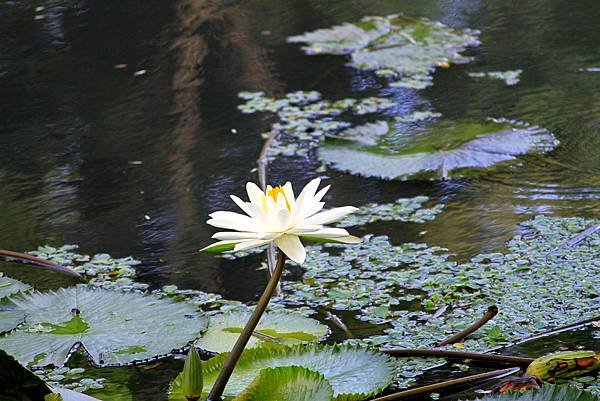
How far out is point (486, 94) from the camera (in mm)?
2900

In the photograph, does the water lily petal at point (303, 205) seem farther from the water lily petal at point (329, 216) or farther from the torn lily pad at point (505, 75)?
the torn lily pad at point (505, 75)

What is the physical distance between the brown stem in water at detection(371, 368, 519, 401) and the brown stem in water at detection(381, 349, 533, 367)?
0.05 feet

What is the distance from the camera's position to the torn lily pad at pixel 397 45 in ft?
10.5

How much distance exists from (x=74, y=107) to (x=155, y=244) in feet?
3.87

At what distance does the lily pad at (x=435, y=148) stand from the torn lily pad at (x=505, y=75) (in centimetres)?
47

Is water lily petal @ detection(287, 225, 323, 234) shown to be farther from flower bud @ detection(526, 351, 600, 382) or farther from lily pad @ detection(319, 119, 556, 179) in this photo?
lily pad @ detection(319, 119, 556, 179)

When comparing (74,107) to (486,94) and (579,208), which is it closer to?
(486,94)

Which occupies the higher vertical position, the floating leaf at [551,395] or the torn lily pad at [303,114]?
the floating leaf at [551,395]

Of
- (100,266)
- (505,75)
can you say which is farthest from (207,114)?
(100,266)

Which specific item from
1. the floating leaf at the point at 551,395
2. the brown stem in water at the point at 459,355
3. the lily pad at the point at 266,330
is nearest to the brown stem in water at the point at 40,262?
the lily pad at the point at 266,330

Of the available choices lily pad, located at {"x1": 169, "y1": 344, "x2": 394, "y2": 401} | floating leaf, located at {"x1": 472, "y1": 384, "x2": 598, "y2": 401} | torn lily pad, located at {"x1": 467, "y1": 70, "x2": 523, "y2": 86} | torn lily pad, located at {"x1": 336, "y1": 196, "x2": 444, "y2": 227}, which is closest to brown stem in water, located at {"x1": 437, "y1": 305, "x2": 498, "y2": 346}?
lily pad, located at {"x1": 169, "y1": 344, "x2": 394, "y2": 401}

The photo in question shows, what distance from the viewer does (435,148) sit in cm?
240

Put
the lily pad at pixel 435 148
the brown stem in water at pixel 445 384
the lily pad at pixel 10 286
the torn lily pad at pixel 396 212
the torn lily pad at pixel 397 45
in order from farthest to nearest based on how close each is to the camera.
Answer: the torn lily pad at pixel 397 45
the lily pad at pixel 435 148
the torn lily pad at pixel 396 212
the lily pad at pixel 10 286
the brown stem in water at pixel 445 384

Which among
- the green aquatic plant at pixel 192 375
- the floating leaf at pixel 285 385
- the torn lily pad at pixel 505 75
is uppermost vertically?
the green aquatic plant at pixel 192 375
